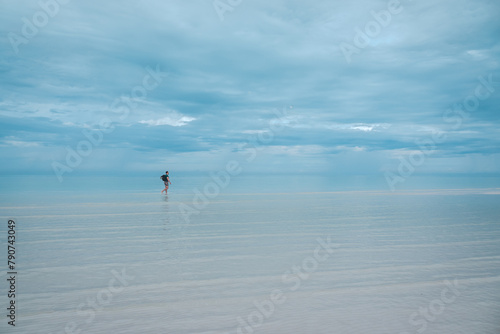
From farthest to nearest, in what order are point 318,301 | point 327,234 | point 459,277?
point 327,234, point 459,277, point 318,301

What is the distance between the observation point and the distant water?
7789mm

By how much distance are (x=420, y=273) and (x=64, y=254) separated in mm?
12657

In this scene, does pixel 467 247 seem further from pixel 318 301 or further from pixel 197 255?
pixel 197 255

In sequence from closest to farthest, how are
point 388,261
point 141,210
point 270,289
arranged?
point 270,289 → point 388,261 → point 141,210

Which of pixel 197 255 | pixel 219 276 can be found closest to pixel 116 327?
pixel 219 276

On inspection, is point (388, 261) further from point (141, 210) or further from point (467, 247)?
point (141, 210)

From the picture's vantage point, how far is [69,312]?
8.24 meters

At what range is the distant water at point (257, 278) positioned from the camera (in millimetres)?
7789

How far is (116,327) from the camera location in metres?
Result: 7.51

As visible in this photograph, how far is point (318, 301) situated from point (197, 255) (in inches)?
228

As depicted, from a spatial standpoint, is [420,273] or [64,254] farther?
[64,254]

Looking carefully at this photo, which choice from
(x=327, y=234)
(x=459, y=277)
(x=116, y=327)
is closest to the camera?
(x=116, y=327)

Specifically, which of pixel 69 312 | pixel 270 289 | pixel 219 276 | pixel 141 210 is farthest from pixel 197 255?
pixel 141 210

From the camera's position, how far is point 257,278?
10.6 meters
